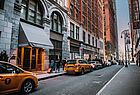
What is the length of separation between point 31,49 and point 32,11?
4.96m

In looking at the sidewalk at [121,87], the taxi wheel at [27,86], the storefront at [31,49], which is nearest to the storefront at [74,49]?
the storefront at [31,49]

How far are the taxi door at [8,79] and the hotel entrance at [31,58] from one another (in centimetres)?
987

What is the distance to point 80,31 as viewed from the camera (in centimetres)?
3625

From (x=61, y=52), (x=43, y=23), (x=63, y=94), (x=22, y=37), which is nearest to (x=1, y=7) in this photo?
(x=22, y=37)

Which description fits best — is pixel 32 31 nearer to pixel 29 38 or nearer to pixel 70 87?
pixel 29 38

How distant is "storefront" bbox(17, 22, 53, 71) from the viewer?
648 inches

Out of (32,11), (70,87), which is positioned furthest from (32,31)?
(70,87)

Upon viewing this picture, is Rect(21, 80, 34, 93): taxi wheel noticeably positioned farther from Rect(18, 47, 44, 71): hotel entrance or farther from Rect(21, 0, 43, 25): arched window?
Rect(21, 0, 43, 25): arched window

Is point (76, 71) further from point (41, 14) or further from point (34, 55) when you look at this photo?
point (41, 14)

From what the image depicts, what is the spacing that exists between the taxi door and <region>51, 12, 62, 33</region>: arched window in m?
17.3

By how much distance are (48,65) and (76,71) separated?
219 inches

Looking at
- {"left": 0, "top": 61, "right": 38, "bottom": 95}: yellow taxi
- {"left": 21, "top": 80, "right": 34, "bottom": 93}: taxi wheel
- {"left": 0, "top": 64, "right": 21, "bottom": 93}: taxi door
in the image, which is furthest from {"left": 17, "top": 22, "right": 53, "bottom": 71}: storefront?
{"left": 0, "top": 64, "right": 21, "bottom": 93}: taxi door

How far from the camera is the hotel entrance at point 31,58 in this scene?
695 inches

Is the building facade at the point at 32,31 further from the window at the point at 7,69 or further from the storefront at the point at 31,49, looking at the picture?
the window at the point at 7,69
